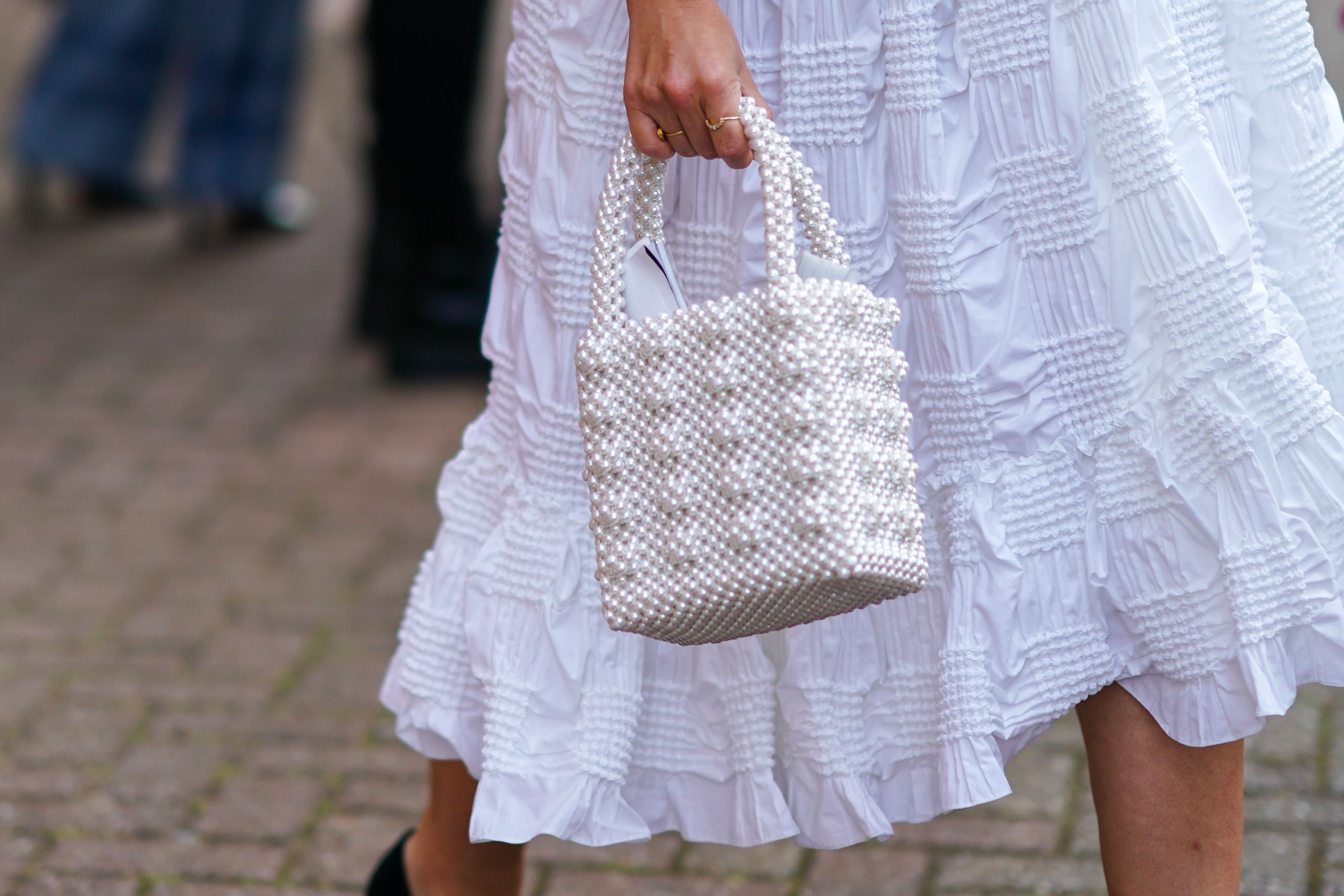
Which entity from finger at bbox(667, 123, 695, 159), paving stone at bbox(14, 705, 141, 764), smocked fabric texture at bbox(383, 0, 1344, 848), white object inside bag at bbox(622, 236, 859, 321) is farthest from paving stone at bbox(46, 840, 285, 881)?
finger at bbox(667, 123, 695, 159)

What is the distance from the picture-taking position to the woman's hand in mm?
1419

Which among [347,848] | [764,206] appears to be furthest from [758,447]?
[347,848]

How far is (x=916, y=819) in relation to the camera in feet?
5.48

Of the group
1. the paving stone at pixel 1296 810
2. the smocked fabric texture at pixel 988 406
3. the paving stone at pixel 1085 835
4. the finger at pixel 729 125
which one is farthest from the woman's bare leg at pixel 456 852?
the paving stone at pixel 1296 810

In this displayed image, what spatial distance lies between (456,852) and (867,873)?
0.73 m

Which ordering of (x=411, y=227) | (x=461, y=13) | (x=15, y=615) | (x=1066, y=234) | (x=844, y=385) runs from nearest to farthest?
1. (x=844, y=385)
2. (x=1066, y=234)
3. (x=15, y=615)
4. (x=461, y=13)
5. (x=411, y=227)

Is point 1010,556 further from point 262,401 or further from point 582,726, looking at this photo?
point 262,401

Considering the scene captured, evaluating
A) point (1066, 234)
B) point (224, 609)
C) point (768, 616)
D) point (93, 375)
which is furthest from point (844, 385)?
point (93, 375)

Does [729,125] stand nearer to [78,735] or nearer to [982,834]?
[982,834]

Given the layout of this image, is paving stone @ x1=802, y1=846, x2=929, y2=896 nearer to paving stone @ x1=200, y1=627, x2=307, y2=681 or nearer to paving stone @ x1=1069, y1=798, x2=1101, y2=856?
paving stone @ x1=1069, y1=798, x2=1101, y2=856

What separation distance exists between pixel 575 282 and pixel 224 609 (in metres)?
1.93

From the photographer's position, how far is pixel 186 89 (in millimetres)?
5754

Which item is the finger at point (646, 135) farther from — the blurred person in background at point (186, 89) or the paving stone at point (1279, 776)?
the blurred person in background at point (186, 89)

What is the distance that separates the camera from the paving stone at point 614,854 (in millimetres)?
2422
